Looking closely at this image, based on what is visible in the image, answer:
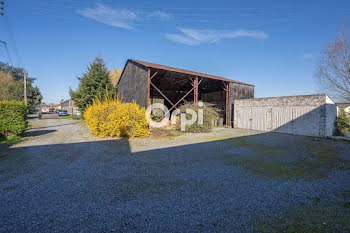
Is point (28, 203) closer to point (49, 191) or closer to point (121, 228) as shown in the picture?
point (49, 191)

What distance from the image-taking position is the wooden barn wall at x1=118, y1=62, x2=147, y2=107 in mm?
12293

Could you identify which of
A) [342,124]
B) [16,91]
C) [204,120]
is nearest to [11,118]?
[204,120]

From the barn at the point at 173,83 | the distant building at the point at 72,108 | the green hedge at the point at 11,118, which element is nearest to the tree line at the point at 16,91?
the distant building at the point at 72,108

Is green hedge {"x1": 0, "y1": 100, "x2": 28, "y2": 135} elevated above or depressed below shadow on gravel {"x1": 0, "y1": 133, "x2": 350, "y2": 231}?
above

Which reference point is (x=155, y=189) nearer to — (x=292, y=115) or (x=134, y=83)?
(x=134, y=83)

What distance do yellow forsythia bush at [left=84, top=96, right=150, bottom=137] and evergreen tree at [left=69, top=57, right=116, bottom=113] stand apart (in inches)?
432

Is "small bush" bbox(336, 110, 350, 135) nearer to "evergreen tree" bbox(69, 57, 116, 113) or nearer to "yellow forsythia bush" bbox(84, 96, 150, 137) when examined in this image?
"yellow forsythia bush" bbox(84, 96, 150, 137)

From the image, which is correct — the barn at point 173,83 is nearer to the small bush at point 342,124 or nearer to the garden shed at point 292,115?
the garden shed at point 292,115

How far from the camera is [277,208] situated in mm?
2594

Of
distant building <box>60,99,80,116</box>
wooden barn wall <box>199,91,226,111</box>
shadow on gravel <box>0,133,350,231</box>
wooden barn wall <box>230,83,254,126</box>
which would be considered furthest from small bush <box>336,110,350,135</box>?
distant building <box>60,99,80,116</box>

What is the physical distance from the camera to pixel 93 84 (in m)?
19.3

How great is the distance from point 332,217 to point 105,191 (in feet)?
12.5

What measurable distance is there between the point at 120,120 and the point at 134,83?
6.44 meters

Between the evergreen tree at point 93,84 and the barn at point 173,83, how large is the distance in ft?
6.88
